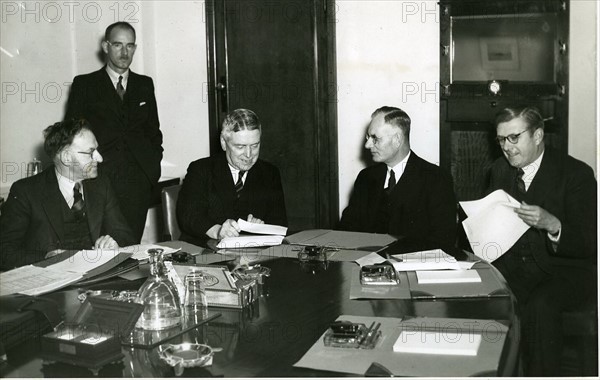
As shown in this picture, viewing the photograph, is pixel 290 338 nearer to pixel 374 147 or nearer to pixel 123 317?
pixel 123 317

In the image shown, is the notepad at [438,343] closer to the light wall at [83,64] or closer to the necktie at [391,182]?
the necktie at [391,182]

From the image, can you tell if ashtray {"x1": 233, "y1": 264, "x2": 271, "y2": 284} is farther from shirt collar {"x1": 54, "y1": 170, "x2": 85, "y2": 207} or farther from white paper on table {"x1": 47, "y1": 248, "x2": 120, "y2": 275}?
shirt collar {"x1": 54, "y1": 170, "x2": 85, "y2": 207}

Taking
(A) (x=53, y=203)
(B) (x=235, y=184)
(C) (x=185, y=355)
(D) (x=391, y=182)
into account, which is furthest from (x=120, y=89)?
(C) (x=185, y=355)

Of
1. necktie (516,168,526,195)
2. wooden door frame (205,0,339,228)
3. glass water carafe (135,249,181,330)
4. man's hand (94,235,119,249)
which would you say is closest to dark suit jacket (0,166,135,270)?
man's hand (94,235,119,249)

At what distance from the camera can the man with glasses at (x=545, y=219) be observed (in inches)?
104

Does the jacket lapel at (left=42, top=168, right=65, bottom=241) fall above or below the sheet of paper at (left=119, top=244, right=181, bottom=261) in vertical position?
above

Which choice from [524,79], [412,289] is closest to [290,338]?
[412,289]

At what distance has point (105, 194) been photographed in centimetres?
311

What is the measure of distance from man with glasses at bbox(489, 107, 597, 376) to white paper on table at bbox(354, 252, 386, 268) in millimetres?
509

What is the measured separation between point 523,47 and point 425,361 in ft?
10.7

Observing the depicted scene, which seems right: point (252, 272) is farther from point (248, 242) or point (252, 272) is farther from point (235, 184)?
point (235, 184)

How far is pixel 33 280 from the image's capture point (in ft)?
7.03

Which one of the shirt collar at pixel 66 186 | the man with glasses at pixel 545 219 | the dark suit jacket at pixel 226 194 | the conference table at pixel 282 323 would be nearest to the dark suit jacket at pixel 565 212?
the man with glasses at pixel 545 219

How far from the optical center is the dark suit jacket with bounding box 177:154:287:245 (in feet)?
10.9
